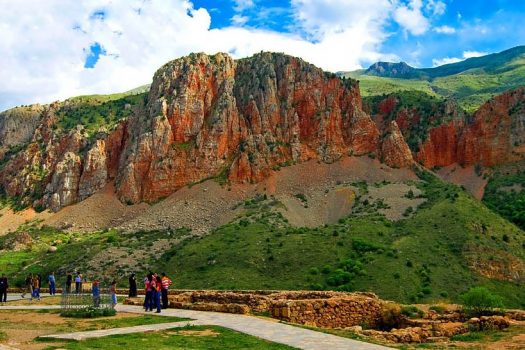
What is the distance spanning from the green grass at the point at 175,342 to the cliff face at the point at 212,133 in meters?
73.5

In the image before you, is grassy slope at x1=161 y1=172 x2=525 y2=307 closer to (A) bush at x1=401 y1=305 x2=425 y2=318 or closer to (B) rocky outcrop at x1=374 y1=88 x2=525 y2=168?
(A) bush at x1=401 y1=305 x2=425 y2=318

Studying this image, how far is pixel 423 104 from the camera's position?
120 metres

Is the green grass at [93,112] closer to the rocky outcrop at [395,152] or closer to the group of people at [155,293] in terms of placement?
the rocky outcrop at [395,152]

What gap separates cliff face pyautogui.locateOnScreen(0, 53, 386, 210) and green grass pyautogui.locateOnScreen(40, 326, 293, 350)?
7350 cm

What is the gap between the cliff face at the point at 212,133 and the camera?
97.6 metres

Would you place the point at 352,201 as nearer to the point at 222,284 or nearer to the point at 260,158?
the point at 260,158

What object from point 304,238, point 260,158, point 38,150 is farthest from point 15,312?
point 38,150

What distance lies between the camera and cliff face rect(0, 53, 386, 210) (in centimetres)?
9762

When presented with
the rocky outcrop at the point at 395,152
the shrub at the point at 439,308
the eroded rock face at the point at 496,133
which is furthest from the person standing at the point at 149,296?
the eroded rock face at the point at 496,133

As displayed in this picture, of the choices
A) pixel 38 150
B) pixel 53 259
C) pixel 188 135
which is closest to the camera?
pixel 53 259

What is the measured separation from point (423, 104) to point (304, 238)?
66.4 meters

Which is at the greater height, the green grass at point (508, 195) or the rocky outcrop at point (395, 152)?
the rocky outcrop at point (395, 152)

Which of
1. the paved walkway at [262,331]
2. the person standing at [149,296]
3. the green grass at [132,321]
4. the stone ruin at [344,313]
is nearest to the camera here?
the paved walkway at [262,331]

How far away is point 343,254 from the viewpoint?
60031mm
